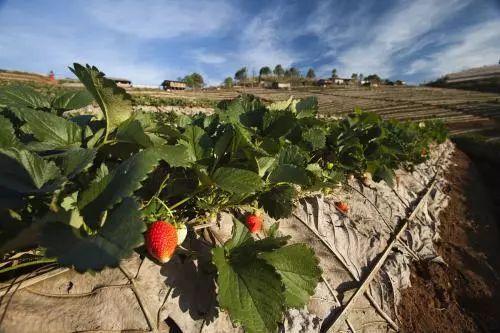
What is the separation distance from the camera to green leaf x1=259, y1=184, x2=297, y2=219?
1.32 meters

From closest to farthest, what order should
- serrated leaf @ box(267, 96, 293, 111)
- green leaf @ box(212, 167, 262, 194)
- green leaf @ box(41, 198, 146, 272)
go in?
green leaf @ box(41, 198, 146, 272) < green leaf @ box(212, 167, 262, 194) < serrated leaf @ box(267, 96, 293, 111)

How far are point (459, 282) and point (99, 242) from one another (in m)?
3.15

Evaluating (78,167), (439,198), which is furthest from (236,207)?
(439,198)

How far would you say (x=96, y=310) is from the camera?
884 millimetres

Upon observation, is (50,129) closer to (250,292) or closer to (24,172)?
(24,172)

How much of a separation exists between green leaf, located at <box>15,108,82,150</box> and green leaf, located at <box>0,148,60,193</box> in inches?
4.3

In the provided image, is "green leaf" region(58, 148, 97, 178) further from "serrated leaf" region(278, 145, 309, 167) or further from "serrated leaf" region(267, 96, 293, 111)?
"serrated leaf" region(267, 96, 293, 111)

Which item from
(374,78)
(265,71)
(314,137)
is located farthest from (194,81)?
(314,137)

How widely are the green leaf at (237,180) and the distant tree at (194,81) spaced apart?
178 ft

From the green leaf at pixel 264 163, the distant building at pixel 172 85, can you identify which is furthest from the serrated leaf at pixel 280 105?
the distant building at pixel 172 85

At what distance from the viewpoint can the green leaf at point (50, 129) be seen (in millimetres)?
930

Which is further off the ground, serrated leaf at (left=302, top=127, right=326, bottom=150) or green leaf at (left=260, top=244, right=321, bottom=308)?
serrated leaf at (left=302, top=127, right=326, bottom=150)


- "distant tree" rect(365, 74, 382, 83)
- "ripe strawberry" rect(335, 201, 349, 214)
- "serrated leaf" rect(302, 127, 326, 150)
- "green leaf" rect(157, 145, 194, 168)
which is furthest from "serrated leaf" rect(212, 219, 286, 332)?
"distant tree" rect(365, 74, 382, 83)

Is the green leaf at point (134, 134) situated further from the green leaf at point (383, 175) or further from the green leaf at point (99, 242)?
the green leaf at point (383, 175)
